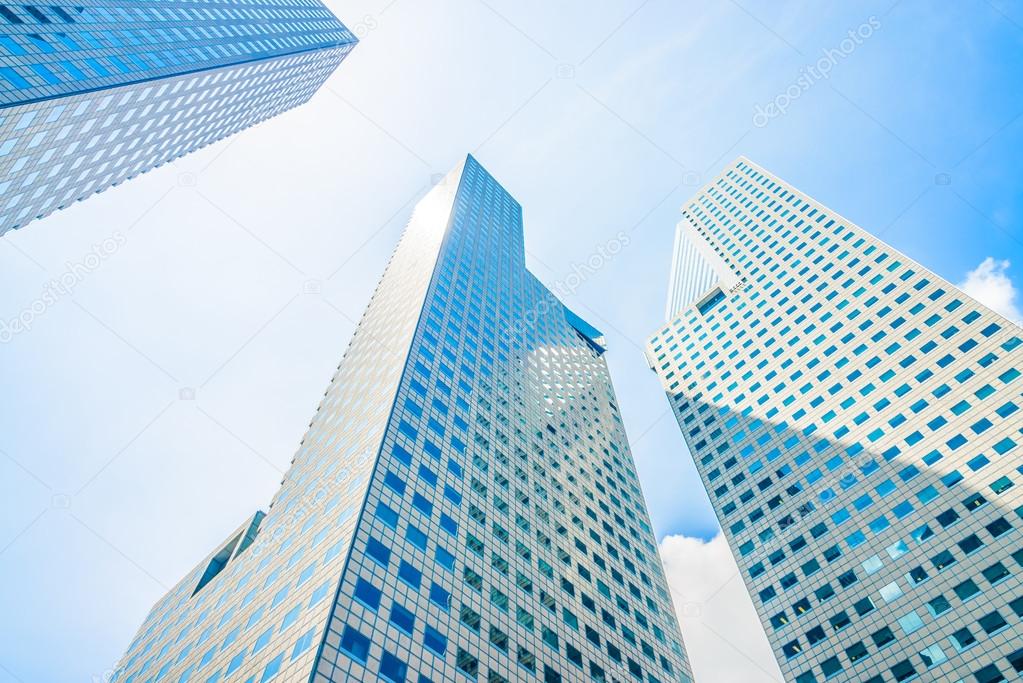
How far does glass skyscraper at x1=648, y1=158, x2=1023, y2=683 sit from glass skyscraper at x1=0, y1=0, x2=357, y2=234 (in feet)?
213

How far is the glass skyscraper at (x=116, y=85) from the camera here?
42.4 metres

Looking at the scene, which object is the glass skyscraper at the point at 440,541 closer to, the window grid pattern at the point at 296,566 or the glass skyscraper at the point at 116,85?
the window grid pattern at the point at 296,566

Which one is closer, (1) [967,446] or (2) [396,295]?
(1) [967,446]

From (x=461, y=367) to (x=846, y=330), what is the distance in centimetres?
4367

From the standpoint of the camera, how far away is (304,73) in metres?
97.4

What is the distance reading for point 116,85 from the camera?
48.8 meters

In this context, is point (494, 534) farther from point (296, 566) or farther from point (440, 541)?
point (296, 566)

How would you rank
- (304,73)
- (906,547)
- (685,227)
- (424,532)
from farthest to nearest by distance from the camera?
(685,227), (304,73), (906,547), (424,532)

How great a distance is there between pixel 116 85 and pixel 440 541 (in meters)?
41.2

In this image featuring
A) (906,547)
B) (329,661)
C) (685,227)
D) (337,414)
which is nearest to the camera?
(329,661)

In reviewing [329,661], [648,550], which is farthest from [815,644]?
[329,661]

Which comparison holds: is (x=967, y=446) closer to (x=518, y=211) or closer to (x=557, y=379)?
(x=557, y=379)

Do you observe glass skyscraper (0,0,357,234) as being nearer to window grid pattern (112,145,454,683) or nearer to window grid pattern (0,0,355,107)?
window grid pattern (0,0,355,107)

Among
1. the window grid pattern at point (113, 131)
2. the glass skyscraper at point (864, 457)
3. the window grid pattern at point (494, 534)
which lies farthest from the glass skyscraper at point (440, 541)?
the window grid pattern at point (113, 131)
